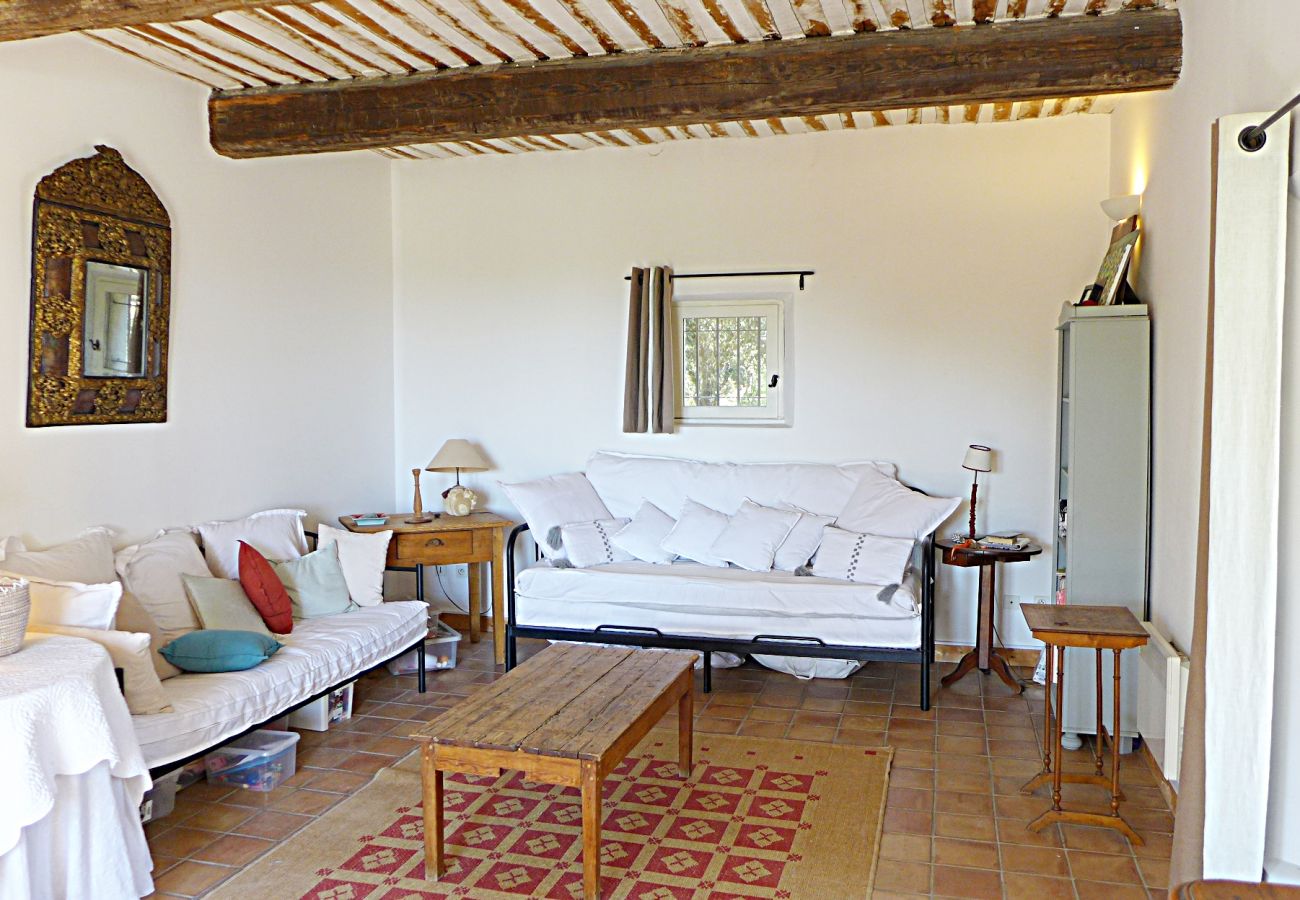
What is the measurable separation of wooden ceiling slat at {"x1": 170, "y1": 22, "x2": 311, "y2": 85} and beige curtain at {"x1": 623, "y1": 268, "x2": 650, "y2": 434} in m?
1.98

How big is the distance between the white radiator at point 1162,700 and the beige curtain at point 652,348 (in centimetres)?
272

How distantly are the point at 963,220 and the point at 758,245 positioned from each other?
1.06 meters

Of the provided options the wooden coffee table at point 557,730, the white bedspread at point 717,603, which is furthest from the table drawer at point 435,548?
the wooden coffee table at point 557,730

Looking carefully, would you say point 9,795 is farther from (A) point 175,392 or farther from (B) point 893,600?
(B) point 893,600

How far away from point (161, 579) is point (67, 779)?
143 cm

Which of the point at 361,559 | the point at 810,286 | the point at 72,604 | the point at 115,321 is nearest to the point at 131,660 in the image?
the point at 72,604

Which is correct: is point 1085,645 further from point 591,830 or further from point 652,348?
point 652,348

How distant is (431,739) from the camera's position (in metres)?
3.00

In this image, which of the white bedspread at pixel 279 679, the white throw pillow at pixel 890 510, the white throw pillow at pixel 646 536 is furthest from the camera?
the white throw pillow at pixel 646 536

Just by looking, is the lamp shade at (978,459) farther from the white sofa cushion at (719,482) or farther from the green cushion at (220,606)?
the green cushion at (220,606)

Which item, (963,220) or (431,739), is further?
(963,220)

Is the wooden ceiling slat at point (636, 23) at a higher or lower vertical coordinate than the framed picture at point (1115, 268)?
higher

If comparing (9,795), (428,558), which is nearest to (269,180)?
(428,558)

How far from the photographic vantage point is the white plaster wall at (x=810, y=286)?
533cm
